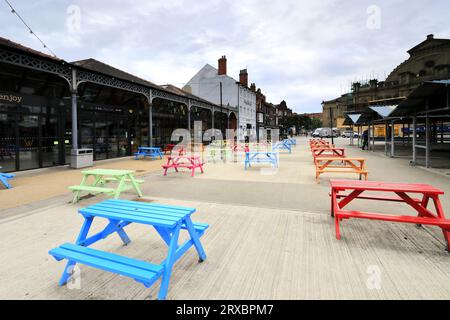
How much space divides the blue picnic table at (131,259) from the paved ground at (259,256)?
31cm

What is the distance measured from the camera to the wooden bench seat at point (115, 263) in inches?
90.3

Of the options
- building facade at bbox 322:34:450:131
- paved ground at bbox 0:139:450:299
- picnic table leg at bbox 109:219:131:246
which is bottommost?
paved ground at bbox 0:139:450:299

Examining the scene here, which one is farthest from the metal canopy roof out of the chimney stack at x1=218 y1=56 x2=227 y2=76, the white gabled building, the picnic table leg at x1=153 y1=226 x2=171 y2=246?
the chimney stack at x1=218 y1=56 x2=227 y2=76

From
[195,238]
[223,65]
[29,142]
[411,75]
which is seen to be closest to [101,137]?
[29,142]

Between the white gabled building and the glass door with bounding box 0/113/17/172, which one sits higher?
the white gabled building

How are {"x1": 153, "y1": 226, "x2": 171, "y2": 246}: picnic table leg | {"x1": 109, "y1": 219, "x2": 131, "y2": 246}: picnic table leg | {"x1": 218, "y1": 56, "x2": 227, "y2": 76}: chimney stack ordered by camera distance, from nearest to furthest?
{"x1": 153, "y1": 226, "x2": 171, "y2": 246}: picnic table leg → {"x1": 109, "y1": 219, "x2": 131, "y2": 246}: picnic table leg → {"x1": 218, "y1": 56, "x2": 227, "y2": 76}: chimney stack

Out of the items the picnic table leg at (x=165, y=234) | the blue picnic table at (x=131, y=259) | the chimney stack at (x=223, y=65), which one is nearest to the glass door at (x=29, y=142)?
the blue picnic table at (x=131, y=259)

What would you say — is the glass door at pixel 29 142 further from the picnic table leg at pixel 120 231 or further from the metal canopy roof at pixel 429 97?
the metal canopy roof at pixel 429 97

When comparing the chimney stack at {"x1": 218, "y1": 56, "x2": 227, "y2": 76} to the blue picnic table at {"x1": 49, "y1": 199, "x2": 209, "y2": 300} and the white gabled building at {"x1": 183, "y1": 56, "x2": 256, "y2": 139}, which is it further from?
the blue picnic table at {"x1": 49, "y1": 199, "x2": 209, "y2": 300}

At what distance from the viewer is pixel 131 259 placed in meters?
2.55

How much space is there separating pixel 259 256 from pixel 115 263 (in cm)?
173

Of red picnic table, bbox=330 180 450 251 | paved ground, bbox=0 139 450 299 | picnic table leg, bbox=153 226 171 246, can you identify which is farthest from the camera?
red picnic table, bbox=330 180 450 251

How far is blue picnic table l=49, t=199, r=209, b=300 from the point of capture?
2.39 meters
